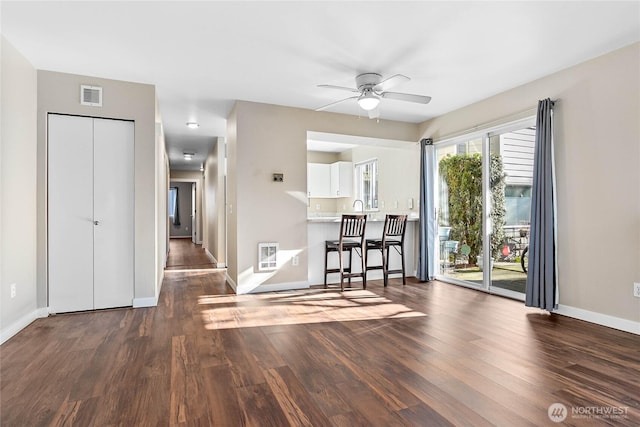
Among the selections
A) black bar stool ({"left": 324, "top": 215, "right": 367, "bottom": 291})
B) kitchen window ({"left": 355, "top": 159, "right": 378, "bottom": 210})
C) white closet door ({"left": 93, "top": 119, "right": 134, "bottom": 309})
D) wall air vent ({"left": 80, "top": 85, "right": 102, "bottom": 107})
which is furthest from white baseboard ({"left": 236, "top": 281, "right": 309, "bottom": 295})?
kitchen window ({"left": 355, "top": 159, "right": 378, "bottom": 210})

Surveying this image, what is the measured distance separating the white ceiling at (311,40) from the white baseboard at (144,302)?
8.05 feet

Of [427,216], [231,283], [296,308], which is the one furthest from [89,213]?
[427,216]

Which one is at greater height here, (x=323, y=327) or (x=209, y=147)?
(x=209, y=147)

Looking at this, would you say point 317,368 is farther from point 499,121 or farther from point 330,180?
point 330,180

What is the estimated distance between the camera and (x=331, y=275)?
5332 millimetres

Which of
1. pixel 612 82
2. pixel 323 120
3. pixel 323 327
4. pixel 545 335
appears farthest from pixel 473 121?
pixel 323 327

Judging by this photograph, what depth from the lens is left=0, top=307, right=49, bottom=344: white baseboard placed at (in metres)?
2.97

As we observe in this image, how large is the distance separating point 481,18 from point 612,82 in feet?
5.34

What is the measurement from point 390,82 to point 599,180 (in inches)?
87.1

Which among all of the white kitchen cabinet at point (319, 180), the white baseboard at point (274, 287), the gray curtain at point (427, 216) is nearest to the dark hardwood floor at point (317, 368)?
the white baseboard at point (274, 287)

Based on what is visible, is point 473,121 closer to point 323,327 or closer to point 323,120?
point 323,120

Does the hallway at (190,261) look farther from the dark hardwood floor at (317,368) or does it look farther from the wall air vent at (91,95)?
the wall air vent at (91,95)

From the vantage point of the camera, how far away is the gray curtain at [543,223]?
12.1ft

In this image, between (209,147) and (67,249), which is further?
(209,147)
